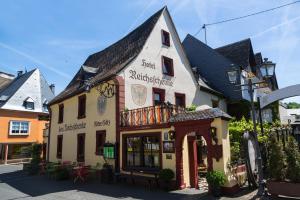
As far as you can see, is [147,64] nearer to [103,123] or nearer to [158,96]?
[158,96]

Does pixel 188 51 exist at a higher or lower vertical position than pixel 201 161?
higher

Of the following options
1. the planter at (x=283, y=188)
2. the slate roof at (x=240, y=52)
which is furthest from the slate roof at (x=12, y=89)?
the planter at (x=283, y=188)

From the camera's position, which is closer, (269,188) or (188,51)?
(269,188)

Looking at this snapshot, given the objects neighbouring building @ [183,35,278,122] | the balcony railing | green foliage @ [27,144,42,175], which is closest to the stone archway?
the balcony railing

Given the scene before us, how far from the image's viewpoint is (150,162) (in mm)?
12898

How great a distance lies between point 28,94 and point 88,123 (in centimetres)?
2187

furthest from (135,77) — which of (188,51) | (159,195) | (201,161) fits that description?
(188,51)

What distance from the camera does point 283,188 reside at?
905cm

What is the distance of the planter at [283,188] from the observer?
876cm

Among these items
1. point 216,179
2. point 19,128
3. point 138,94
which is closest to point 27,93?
point 19,128

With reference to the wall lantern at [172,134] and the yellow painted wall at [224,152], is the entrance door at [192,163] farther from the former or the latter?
the yellow painted wall at [224,152]

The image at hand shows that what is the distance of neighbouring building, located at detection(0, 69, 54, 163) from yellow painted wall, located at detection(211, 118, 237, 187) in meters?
25.5

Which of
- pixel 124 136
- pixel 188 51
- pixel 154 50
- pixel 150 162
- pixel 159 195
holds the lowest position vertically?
pixel 159 195

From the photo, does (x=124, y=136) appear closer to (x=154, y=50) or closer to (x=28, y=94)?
(x=154, y=50)
